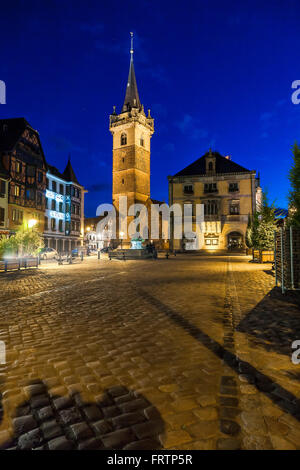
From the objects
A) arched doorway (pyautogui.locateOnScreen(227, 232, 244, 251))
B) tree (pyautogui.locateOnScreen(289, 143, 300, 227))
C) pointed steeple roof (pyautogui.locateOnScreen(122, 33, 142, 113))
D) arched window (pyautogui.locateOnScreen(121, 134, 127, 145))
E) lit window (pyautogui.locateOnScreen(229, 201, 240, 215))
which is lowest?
arched doorway (pyautogui.locateOnScreen(227, 232, 244, 251))

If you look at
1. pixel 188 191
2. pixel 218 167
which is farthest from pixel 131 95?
pixel 188 191

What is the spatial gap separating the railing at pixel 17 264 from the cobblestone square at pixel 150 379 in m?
11.2

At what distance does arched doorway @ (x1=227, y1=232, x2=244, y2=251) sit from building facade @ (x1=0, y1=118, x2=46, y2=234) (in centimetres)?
2760

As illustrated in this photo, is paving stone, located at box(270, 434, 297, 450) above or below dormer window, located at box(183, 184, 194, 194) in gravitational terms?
below

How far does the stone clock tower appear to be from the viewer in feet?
179

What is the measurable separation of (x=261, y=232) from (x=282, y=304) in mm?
14416

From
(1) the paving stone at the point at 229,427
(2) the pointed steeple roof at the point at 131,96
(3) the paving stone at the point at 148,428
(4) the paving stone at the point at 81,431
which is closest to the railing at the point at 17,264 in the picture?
(4) the paving stone at the point at 81,431

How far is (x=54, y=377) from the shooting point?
3121mm

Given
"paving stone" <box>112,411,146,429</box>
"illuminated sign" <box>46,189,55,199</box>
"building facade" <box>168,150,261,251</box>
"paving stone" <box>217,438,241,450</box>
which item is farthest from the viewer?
"building facade" <box>168,150,261,251</box>

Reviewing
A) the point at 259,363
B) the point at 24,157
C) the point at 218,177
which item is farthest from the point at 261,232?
the point at 24,157

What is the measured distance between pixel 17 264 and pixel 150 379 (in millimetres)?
16131

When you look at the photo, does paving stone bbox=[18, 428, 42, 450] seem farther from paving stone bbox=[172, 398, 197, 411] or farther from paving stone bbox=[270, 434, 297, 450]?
paving stone bbox=[270, 434, 297, 450]

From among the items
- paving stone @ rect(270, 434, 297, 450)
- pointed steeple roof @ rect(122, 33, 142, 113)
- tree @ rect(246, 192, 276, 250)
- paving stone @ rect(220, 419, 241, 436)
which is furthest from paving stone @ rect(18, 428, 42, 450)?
pointed steeple roof @ rect(122, 33, 142, 113)

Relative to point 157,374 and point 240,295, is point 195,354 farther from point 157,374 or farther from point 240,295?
point 240,295
